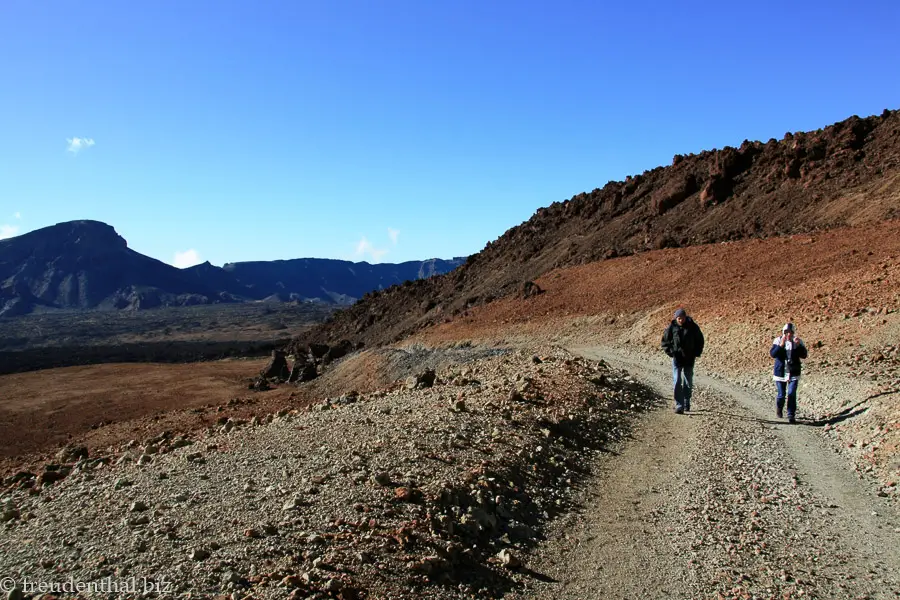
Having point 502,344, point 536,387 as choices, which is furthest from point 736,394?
point 502,344

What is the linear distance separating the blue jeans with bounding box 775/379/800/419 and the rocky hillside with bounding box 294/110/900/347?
22.2m

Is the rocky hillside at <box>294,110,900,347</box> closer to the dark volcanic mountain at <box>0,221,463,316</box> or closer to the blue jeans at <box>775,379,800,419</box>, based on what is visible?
the blue jeans at <box>775,379,800,419</box>

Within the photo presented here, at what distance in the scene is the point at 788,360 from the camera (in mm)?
10602

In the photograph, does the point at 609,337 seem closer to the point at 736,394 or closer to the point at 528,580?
the point at 736,394

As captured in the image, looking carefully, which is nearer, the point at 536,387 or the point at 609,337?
the point at 536,387

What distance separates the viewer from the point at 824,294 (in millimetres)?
19391

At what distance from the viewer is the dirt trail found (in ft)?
16.4

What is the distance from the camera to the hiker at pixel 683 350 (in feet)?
35.9

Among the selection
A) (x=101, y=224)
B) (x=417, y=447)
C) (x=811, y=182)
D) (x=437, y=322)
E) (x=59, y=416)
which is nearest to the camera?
(x=417, y=447)

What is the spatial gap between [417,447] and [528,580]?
2.80 metres

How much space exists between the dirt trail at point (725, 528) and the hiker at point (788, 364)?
1.39m

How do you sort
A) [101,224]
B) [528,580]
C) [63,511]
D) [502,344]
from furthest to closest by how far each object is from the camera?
[101,224], [502,344], [63,511], [528,580]

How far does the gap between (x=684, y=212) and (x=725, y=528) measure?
36831mm

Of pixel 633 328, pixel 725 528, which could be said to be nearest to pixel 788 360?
pixel 725 528
